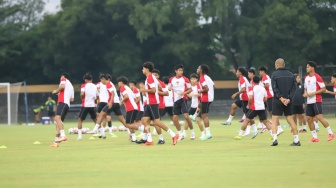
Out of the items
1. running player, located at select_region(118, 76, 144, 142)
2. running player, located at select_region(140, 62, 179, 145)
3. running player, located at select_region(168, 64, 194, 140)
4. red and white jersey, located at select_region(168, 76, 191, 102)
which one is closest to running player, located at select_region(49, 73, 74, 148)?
running player, located at select_region(118, 76, 144, 142)

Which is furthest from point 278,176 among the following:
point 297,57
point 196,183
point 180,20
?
point 180,20

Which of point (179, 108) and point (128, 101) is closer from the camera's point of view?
point (128, 101)

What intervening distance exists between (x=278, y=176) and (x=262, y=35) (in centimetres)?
4677

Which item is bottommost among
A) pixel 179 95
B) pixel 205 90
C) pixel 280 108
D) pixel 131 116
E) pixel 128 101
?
pixel 131 116

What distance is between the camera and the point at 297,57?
5916 centimetres

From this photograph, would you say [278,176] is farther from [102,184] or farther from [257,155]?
[257,155]

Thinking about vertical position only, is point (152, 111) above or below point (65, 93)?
below

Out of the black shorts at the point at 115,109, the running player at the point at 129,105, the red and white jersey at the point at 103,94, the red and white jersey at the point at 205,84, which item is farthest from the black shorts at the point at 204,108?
the red and white jersey at the point at 103,94

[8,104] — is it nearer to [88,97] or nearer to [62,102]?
[88,97]

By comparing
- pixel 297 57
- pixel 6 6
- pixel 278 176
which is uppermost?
pixel 6 6

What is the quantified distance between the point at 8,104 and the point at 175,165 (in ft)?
118

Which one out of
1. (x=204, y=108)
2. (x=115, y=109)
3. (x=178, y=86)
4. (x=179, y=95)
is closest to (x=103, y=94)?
(x=115, y=109)

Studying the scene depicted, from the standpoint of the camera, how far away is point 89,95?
91.6ft

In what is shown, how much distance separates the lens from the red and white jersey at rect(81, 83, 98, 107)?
27734mm
